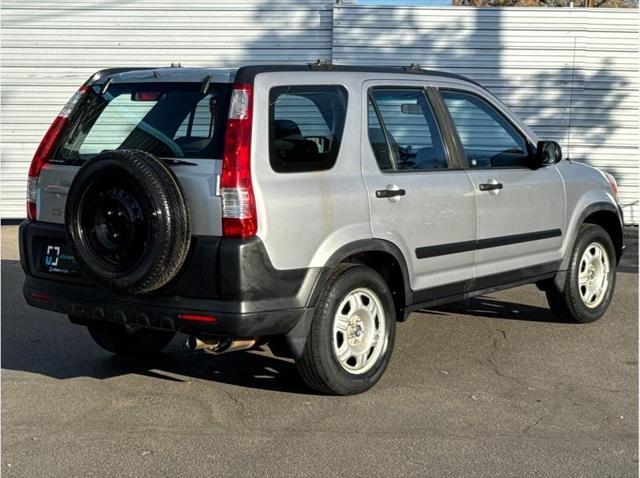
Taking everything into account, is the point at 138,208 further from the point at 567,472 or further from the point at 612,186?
the point at 612,186

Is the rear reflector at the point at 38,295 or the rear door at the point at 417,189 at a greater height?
the rear door at the point at 417,189

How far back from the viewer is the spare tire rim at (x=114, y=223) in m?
5.30

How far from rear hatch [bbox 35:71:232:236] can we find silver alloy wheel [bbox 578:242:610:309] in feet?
11.7

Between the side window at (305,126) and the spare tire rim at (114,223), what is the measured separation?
785 mm

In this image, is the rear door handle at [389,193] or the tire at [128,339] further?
the tire at [128,339]

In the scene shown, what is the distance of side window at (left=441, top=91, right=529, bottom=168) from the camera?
670cm

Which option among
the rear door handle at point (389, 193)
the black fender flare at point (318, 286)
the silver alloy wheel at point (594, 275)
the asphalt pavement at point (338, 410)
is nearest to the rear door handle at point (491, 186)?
the rear door handle at point (389, 193)

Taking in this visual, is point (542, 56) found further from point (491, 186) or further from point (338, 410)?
point (338, 410)

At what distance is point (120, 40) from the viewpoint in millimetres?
13547

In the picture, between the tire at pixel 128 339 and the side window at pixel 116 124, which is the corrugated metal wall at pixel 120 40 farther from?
the side window at pixel 116 124

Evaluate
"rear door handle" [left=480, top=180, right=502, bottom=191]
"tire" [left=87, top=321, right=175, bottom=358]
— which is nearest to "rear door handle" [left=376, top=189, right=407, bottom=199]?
"rear door handle" [left=480, top=180, right=502, bottom=191]

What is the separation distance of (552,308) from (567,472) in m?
3.24

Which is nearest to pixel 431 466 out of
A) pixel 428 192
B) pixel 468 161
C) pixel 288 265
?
pixel 288 265

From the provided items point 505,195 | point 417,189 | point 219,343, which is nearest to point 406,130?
point 417,189
